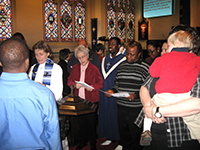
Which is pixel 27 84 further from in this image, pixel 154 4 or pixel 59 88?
pixel 154 4

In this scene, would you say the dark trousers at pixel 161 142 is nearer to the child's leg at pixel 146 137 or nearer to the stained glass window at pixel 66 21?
the child's leg at pixel 146 137

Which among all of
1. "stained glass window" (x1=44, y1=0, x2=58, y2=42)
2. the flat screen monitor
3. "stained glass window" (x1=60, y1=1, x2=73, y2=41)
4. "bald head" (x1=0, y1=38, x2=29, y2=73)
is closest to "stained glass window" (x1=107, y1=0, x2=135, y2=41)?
the flat screen monitor

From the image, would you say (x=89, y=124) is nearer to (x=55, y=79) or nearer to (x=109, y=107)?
(x=109, y=107)

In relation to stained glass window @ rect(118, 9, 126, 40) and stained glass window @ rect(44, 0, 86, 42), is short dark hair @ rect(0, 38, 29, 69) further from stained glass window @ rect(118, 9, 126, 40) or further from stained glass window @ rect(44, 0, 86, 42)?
stained glass window @ rect(118, 9, 126, 40)

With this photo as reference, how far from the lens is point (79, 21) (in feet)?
31.6

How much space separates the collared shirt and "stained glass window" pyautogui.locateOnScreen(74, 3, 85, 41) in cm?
860

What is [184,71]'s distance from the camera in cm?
131

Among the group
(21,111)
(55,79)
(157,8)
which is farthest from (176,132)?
(157,8)

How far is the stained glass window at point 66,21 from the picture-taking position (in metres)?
9.09

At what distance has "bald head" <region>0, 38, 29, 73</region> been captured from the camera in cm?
119

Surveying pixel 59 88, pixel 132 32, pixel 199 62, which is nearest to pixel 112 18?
pixel 132 32

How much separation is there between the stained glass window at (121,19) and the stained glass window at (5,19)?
5247 millimetres

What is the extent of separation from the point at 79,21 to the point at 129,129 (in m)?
8.04

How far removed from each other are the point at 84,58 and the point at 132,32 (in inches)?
384
